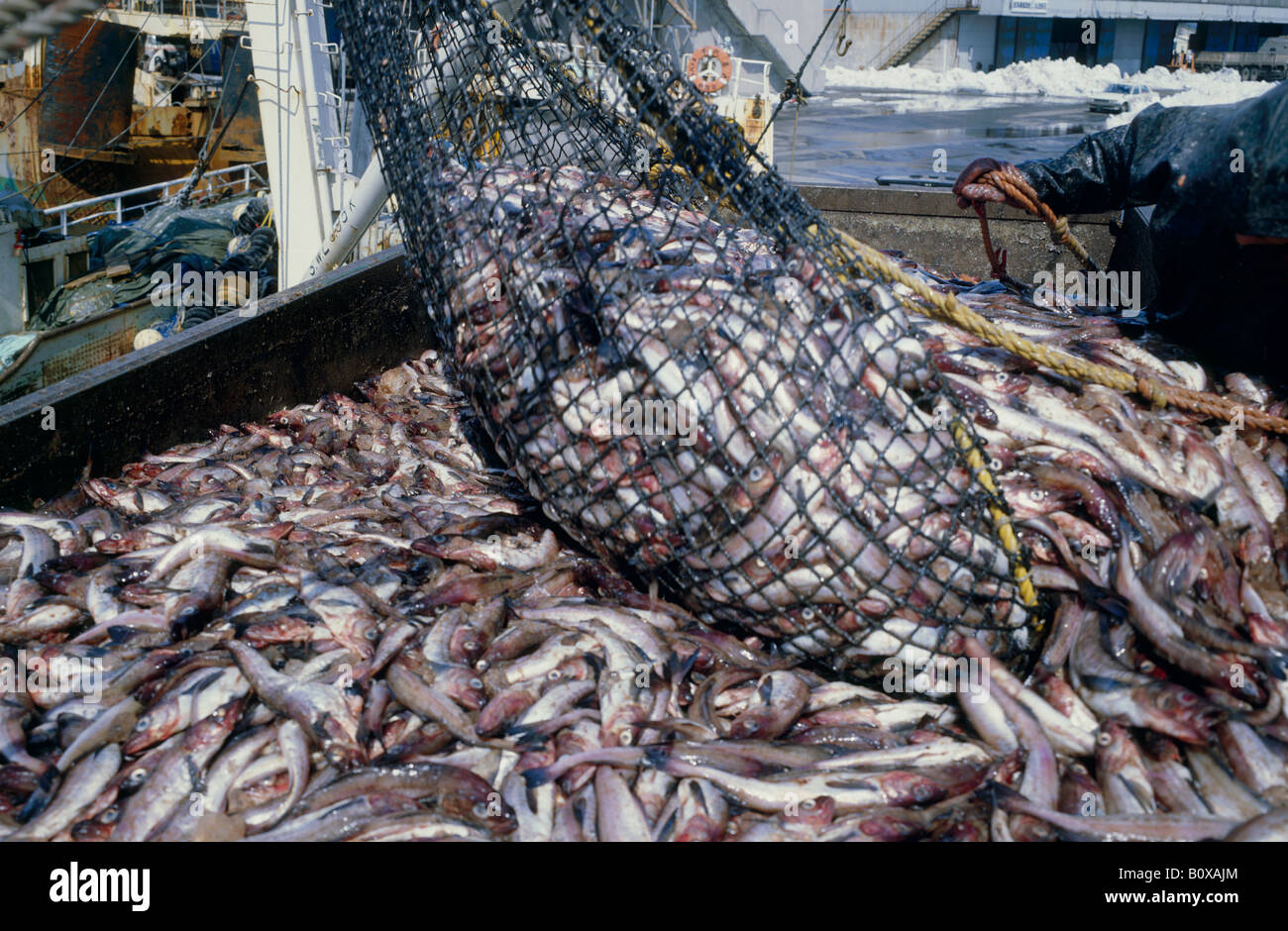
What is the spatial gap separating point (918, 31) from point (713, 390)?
5253cm

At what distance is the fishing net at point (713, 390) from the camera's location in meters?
2.89

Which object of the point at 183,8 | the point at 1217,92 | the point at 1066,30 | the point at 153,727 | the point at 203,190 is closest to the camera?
the point at 153,727

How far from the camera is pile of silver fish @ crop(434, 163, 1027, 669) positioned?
9.47 feet

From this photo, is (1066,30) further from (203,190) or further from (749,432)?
(749,432)

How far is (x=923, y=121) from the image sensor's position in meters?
29.4

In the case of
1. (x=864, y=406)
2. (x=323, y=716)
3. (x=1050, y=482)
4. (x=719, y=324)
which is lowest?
(x=323, y=716)

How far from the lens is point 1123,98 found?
1382 inches

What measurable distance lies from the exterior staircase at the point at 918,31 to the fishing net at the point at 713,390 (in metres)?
50.5

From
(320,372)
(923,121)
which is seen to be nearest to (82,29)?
(320,372)

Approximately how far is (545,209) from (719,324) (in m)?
0.92

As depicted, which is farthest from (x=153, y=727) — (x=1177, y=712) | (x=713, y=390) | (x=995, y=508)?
(x=1177, y=712)

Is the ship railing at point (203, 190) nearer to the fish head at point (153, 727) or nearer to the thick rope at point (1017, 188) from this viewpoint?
the thick rope at point (1017, 188)
